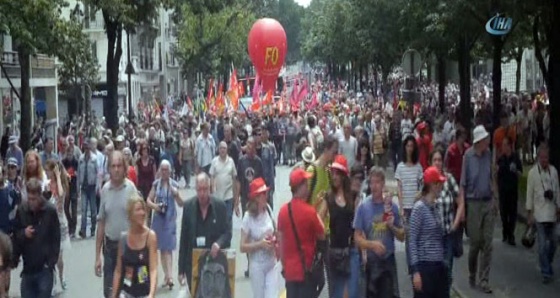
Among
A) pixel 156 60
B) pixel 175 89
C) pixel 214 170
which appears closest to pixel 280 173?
pixel 214 170

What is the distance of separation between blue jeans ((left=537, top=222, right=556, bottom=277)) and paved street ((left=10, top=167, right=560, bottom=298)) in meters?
0.25

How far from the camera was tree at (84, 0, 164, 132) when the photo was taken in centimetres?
3005

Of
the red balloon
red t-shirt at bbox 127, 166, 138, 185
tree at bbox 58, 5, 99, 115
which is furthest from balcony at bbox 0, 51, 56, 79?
red t-shirt at bbox 127, 166, 138, 185

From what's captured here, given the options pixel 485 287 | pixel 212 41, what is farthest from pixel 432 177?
pixel 212 41

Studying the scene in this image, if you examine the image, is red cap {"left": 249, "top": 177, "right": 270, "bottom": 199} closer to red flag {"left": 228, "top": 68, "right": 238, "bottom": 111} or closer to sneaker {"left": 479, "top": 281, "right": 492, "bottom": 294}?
sneaker {"left": 479, "top": 281, "right": 492, "bottom": 294}

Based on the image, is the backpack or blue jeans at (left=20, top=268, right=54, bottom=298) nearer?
the backpack

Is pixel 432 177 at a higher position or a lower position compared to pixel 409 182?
higher

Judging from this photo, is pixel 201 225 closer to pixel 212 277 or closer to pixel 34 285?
pixel 212 277

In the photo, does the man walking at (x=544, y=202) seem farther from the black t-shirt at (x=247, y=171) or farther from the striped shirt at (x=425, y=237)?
the black t-shirt at (x=247, y=171)

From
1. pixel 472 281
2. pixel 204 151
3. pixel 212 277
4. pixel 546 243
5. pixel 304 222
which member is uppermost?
pixel 304 222

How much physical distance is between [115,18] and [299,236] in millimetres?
22864

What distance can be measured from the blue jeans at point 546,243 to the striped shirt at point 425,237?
4063mm

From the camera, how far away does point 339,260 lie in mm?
10875

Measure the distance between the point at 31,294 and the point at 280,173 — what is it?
948 inches
